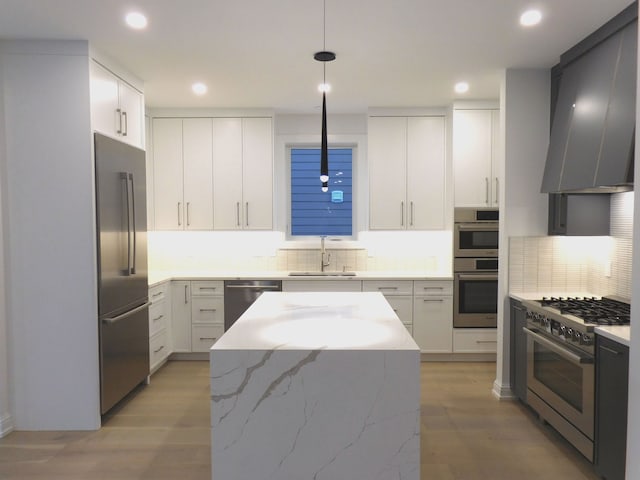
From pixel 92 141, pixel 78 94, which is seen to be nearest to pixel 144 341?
pixel 92 141

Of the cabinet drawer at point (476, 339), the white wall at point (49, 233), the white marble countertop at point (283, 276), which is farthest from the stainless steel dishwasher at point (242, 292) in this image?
the cabinet drawer at point (476, 339)

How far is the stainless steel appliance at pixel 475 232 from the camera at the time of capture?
5.05 m

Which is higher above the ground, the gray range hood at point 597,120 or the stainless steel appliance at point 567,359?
the gray range hood at point 597,120

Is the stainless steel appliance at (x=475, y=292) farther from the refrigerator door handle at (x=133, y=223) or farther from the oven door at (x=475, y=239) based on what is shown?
the refrigerator door handle at (x=133, y=223)

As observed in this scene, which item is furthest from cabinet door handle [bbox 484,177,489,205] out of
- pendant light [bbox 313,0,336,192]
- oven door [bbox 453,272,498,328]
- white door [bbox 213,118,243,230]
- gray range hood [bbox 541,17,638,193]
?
white door [bbox 213,118,243,230]

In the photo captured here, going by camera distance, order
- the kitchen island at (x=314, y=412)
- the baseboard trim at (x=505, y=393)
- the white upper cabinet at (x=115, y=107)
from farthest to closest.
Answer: the baseboard trim at (x=505, y=393), the white upper cabinet at (x=115, y=107), the kitchen island at (x=314, y=412)

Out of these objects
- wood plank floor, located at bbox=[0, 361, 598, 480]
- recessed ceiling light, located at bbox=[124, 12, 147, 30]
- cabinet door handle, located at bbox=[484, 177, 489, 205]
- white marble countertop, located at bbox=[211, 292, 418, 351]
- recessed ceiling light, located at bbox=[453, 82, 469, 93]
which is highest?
recessed ceiling light, located at bbox=[453, 82, 469, 93]

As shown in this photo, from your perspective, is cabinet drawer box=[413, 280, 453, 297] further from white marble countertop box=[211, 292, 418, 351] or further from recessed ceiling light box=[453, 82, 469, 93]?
recessed ceiling light box=[453, 82, 469, 93]

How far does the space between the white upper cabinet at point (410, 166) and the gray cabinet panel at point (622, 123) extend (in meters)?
2.51

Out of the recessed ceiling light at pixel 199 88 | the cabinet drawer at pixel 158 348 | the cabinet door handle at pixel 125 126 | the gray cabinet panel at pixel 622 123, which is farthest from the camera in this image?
the cabinet drawer at pixel 158 348

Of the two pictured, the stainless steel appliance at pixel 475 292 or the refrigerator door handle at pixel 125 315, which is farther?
the stainless steel appliance at pixel 475 292

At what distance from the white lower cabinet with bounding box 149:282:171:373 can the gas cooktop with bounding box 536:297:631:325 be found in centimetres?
334

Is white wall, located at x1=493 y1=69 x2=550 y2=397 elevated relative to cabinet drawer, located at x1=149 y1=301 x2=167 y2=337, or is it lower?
elevated

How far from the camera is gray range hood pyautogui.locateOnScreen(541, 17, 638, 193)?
275 cm
